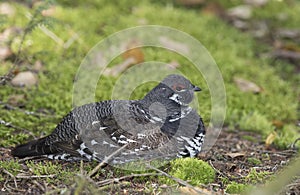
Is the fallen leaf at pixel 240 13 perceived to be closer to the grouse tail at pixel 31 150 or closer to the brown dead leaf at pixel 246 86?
the brown dead leaf at pixel 246 86

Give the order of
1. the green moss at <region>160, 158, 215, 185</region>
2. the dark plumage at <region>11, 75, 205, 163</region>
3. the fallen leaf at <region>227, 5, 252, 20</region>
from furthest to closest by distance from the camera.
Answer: the fallen leaf at <region>227, 5, 252, 20</region> < the dark plumage at <region>11, 75, 205, 163</region> < the green moss at <region>160, 158, 215, 185</region>

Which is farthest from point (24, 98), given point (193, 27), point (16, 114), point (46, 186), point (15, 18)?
point (193, 27)

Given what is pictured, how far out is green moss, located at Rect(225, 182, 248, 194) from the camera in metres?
4.51

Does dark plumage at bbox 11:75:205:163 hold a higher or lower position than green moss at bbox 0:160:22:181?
higher

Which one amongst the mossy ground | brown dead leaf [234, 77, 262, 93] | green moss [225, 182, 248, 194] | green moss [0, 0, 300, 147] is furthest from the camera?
brown dead leaf [234, 77, 262, 93]

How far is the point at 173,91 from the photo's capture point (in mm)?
5398

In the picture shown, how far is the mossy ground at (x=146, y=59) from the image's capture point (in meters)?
6.30

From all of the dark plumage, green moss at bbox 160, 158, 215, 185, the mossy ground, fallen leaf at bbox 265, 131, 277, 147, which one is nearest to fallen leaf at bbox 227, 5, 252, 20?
the mossy ground

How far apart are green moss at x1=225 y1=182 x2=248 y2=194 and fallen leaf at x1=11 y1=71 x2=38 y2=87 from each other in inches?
140

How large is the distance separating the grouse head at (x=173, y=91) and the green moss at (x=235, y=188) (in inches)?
47.9

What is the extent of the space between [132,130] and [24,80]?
2.57m

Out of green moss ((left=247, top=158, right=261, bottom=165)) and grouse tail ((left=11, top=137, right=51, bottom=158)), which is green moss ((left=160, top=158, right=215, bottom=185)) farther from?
grouse tail ((left=11, top=137, right=51, bottom=158))

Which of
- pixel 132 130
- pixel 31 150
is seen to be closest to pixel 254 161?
pixel 132 130

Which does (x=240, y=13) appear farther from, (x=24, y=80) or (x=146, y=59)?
(x=24, y=80)
